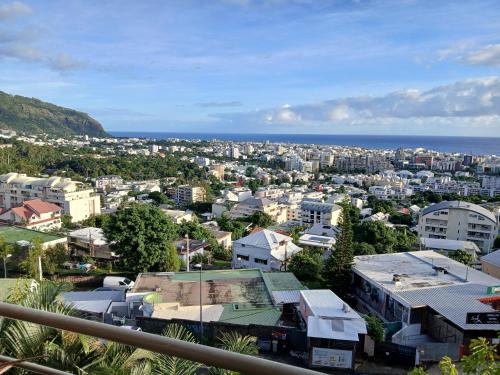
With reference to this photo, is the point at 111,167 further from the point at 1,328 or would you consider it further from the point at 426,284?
the point at 1,328

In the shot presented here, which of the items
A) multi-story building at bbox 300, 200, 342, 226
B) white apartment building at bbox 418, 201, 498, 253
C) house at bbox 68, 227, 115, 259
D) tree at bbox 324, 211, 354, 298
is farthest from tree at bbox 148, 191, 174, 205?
tree at bbox 324, 211, 354, 298

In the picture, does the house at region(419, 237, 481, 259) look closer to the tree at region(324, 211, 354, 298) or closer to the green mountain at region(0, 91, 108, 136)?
the tree at region(324, 211, 354, 298)

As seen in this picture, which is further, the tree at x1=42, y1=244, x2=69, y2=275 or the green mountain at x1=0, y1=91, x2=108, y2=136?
the green mountain at x1=0, y1=91, x2=108, y2=136

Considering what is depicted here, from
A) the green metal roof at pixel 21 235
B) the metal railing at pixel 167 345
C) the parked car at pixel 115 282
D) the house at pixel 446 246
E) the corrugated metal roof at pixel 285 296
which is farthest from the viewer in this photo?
the house at pixel 446 246

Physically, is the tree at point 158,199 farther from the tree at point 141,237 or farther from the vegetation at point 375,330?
the vegetation at point 375,330

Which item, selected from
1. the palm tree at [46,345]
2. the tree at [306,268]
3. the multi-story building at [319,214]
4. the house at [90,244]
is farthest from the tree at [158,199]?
the palm tree at [46,345]

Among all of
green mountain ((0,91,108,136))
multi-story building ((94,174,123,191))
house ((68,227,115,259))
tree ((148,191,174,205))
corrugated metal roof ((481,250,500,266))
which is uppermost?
green mountain ((0,91,108,136))
